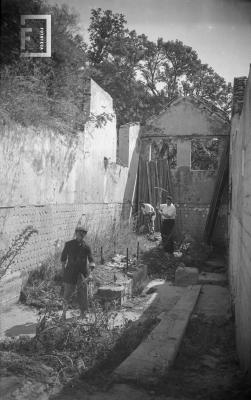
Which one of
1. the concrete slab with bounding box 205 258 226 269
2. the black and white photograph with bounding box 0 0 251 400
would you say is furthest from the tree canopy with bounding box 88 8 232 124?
the concrete slab with bounding box 205 258 226 269

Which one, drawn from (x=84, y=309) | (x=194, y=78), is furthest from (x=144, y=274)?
(x=194, y=78)

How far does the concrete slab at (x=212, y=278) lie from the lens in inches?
342

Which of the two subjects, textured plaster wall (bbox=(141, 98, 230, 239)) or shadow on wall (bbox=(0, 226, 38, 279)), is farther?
textured plaster wall (bbox=(141, 98, 230, 239))

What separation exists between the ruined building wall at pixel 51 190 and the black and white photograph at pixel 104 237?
0.04 metres

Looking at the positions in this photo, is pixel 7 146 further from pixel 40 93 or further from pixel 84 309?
pixel 84 309

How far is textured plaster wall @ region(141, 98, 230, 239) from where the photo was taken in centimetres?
1439

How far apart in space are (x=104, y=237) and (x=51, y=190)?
3.10 metres

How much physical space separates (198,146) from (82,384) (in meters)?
20.3

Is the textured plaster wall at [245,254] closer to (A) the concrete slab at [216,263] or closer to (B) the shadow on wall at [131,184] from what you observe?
(A) the concrete slab at [216,263]

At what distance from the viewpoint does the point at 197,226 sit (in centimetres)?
1443

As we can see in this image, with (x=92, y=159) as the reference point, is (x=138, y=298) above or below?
below

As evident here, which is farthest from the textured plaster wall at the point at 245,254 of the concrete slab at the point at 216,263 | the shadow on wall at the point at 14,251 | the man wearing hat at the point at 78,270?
the concrete slab at the point at 216,263

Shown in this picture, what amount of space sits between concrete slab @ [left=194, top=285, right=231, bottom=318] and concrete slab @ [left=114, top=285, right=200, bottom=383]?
30.8 inches

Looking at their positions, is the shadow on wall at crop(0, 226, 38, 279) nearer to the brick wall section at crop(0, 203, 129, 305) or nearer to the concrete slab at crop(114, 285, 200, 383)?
the brick wall section at crop(0, 203, 129, 305)
